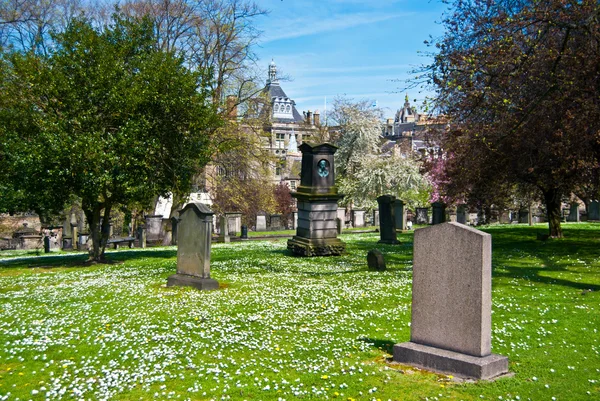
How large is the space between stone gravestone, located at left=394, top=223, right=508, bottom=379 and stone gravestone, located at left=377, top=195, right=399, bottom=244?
17.4 metres

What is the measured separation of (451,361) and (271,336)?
325cm

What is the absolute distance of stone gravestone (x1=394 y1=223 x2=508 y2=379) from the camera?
7.16 metres

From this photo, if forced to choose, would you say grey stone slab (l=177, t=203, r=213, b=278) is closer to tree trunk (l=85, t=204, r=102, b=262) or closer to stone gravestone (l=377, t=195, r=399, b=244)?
tree trunk (l=85, t=204, r=102, b=262)

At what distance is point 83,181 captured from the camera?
1858 centimetres

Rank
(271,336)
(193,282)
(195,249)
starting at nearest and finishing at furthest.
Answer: (271,336) → (193,282) → (195,249)

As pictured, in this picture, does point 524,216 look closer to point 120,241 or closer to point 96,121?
point 120,241

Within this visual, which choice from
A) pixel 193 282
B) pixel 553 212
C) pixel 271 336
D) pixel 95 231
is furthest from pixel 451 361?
pixel 553 212

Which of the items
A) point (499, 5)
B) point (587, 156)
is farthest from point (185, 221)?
point (587, 156)

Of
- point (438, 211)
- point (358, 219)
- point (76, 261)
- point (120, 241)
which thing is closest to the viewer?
point (76, 261)

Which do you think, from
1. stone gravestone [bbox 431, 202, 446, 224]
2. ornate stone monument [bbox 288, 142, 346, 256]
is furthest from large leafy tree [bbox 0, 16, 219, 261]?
stone gravestone [bbox 431, 202, 446, 224]

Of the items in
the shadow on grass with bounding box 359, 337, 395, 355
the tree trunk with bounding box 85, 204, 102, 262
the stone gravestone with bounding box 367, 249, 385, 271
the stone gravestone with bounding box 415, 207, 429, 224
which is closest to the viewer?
the shadow on grass with bounding box 359, 337, 395, 355

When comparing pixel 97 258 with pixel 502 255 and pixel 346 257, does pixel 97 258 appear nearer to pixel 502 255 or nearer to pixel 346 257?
pixel 346 257

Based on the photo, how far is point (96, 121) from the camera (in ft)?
63.1

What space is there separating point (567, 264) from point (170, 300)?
11.9 m
